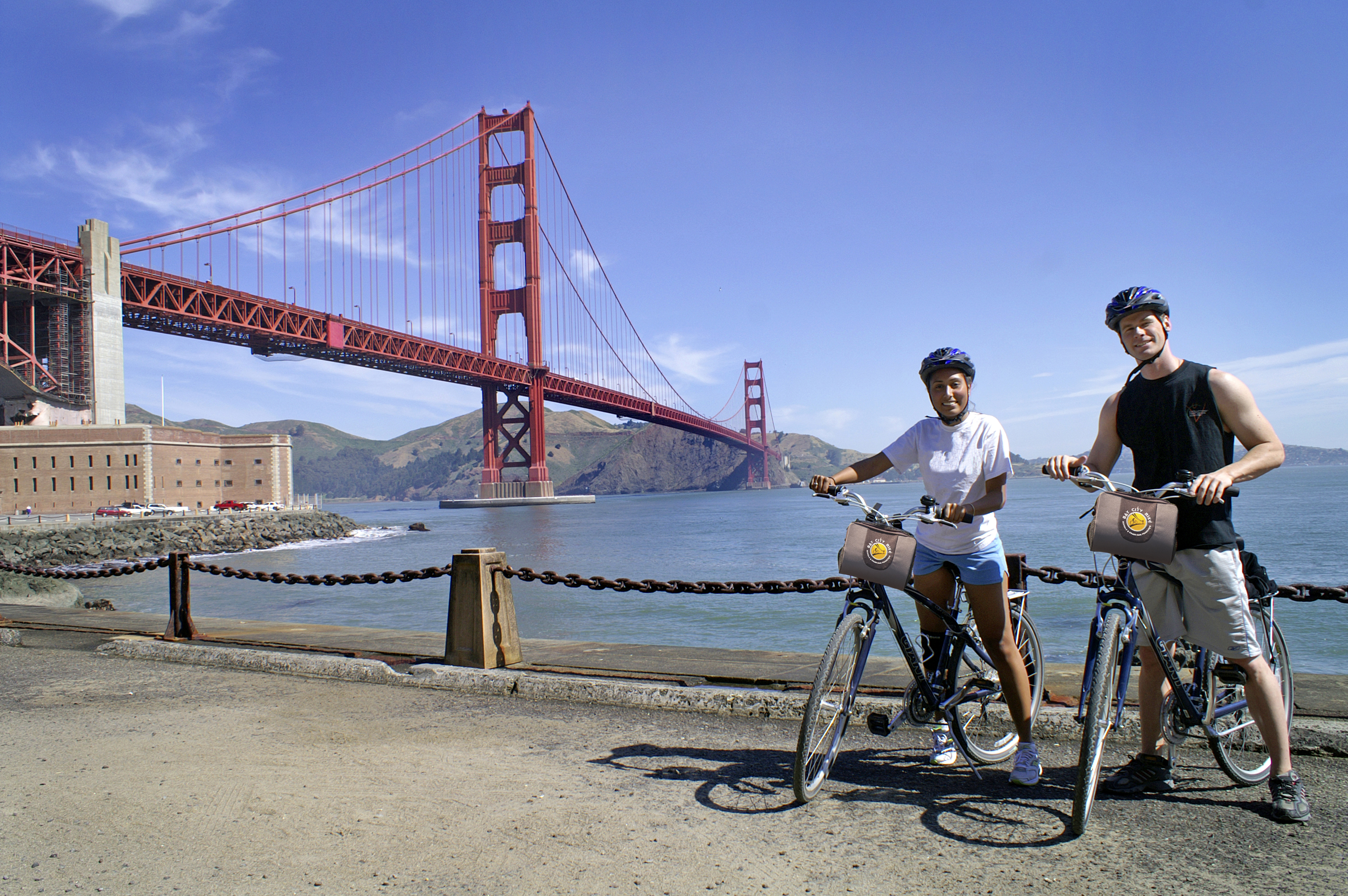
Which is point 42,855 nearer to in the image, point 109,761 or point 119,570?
point 109,761

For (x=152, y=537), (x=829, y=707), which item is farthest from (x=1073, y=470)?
(x=152, y=537)

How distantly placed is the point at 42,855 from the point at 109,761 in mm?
976

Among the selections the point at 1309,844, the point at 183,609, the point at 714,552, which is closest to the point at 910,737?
the point at 1309,844

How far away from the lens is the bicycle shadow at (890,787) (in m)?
2.56

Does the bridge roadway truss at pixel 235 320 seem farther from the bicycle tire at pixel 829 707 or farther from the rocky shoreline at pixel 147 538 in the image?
the bicycle tire at pixel 829 707

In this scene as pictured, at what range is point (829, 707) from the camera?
2.76 meters

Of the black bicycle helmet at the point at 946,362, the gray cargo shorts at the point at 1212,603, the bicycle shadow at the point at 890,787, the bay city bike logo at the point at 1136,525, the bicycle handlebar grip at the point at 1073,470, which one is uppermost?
the black bicycle helmet at the point at 946,362

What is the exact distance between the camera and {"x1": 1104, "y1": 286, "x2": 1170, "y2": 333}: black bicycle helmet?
268 cm

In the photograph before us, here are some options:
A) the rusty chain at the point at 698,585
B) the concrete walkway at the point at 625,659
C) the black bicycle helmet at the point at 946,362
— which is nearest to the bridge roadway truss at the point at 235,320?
the concrete walkway at the point at 625,659

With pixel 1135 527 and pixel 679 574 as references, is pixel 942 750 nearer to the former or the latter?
pixel 1135 527

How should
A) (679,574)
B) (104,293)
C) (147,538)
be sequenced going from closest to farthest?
(679,574)
(147,538)
(104,293)

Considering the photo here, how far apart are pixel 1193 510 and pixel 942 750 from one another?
116 cm

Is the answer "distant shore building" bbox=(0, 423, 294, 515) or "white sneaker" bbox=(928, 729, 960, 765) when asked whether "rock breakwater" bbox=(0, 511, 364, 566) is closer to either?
"distant shore building" bbox=(0, 423, 294, 515)

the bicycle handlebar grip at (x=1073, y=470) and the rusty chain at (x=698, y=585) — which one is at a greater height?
the bicycle handlebar grip at (x=1073, y=470)
